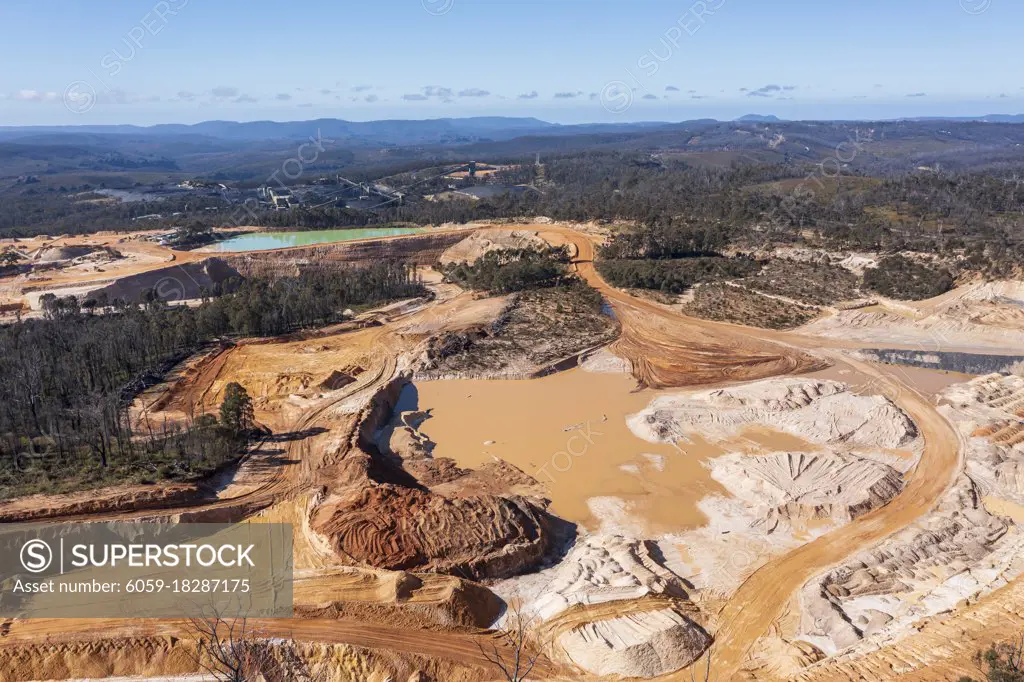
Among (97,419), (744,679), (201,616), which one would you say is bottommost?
(744,679)

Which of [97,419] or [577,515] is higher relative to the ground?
[97,419]

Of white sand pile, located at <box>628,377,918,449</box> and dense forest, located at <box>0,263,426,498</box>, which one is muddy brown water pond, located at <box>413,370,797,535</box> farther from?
dense forest, located at <box>0,263,426,498</box>

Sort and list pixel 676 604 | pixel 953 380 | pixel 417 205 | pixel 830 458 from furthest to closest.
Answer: pixel 417 205 < pixel 953 380 < pixel 830 458 < pixel 676 604

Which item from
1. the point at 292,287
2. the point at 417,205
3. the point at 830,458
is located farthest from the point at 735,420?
the point at 417,205

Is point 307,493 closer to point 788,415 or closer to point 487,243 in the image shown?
point 788,415

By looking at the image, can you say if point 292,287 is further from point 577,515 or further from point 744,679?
point 744,679

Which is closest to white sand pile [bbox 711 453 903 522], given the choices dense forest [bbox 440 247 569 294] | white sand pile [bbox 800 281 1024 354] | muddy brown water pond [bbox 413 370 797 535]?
muddy brown water pond [bbox 413 370 797 535]

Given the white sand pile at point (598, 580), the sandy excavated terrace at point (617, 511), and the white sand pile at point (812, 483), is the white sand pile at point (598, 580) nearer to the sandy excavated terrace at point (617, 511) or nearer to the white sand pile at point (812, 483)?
the sandy excavated terrace at point (617, 511)

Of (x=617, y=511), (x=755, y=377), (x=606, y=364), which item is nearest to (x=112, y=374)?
(x=617, y=511)
